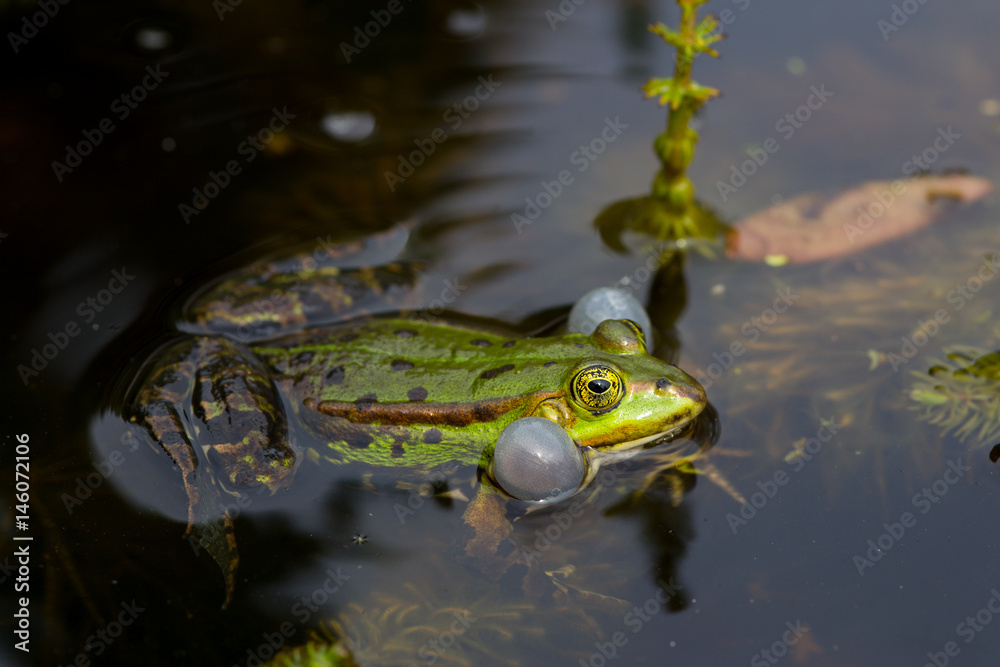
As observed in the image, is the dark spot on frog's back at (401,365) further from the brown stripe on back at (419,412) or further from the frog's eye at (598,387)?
the frog's eye at (598,387)

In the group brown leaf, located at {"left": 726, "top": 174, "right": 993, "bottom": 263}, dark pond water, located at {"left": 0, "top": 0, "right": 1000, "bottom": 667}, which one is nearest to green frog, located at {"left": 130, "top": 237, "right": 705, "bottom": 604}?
dark pond water, located at {"left": 0, "top": 0, "right": 1000, "bottom": 667}

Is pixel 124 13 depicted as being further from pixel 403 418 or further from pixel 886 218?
pixel 886 218

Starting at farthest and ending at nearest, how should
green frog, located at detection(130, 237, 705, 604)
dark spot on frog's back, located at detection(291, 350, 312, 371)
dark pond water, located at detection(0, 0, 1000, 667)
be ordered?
1. dark spot on frog's back, located at detection(291, 350, 312, 371)
2. green frog, located at detection(130, 237, 705, 604)
3. dark pond water, located at detection(0, 0, 1000, 667)

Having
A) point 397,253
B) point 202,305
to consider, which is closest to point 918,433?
point 397,253

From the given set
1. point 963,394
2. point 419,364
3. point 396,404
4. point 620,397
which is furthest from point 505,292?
point 963,394

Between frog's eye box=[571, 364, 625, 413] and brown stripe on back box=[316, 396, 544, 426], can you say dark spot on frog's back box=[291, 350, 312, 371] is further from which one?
frog's eye box=[571, 364, 625, 413]

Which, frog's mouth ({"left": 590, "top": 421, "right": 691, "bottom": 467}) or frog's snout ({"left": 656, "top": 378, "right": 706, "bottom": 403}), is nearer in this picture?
frog's snout ({"left": 656, "top": 378, "right": 706, "bottom": 403})

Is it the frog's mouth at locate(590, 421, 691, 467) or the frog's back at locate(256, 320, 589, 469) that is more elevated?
the frog's back at locate(256, 320, 589, 469)

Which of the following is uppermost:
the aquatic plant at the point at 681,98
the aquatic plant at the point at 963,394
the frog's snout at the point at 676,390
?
the aquatic plant at the point at 681,98

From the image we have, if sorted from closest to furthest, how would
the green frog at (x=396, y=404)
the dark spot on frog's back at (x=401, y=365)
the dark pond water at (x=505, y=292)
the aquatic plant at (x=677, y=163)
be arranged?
the dark pond water at (x=505, y=292), the green frog at (x=396, y=404), the aquatic plant at (x=677, y=163), the dark spot on frog's back at (x=401, y=365)

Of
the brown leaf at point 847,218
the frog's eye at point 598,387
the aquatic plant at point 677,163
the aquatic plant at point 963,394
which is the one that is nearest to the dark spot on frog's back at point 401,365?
the frog's eye at point 598,387
